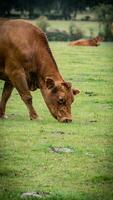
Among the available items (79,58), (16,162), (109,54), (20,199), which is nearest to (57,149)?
(16,162)

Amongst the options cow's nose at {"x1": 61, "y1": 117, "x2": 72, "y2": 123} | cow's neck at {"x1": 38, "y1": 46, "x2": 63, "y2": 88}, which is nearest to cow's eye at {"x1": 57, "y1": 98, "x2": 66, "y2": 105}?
cow's nose at {"x1": 61, "y1": 117, "x2": 72, "y2": 123}

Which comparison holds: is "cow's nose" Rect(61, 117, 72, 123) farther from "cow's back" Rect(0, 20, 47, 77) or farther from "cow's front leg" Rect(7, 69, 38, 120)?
"cow's back" Rect(0, 20, 47, 77)

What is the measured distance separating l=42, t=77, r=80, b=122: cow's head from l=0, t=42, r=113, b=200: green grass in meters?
0.17

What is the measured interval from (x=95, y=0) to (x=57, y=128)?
7.13 feet

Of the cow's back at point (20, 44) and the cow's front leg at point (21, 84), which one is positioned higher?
the cow's back at point (20, 44)

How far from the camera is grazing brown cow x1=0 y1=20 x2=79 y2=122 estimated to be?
43.2 ft

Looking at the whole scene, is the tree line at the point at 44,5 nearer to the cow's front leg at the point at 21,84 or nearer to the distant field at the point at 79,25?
the cow's front leg at the point at 21,84

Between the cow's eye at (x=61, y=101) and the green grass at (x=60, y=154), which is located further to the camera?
the cow's eye at (x=61, y=101)

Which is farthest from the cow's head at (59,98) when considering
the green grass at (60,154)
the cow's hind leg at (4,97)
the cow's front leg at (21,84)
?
the cow's hind leg at (4,97)

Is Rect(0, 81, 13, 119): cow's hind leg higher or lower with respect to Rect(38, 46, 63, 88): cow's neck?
lower

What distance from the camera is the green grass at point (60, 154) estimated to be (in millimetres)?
7977

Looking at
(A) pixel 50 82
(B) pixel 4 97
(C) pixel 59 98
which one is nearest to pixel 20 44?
(A) pixel 50 82

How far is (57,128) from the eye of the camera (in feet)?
40.0

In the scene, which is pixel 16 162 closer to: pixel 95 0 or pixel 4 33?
pixel 95 0
